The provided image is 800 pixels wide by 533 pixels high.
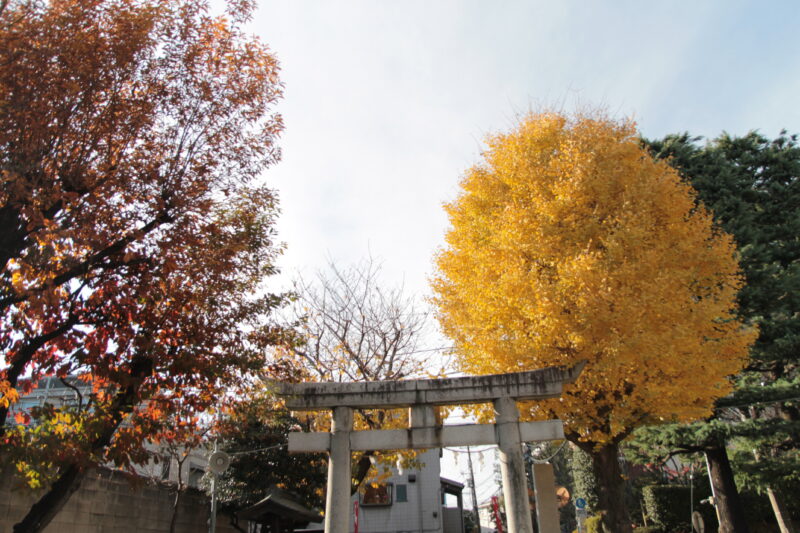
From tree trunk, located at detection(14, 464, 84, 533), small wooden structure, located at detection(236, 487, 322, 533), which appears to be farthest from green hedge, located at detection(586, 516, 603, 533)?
tree trunk, located at detection(14, 464, 84, 533)

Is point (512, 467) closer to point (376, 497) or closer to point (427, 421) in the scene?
point (427, 421)

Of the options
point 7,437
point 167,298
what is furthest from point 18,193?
point 7,437

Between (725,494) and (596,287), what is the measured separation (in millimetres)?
10763

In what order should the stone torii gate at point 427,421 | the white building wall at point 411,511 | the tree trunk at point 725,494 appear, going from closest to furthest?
the stone torii gate at point 427,421
the tree trunk at point 725,494
the white building wall at point 411,511

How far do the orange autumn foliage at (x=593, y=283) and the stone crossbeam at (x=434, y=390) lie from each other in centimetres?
88

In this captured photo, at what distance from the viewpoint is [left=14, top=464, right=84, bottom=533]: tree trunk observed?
6680mm

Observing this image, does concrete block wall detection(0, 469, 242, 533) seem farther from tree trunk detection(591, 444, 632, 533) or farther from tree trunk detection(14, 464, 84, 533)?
tree trunk detection(591, 444, 632, 533)

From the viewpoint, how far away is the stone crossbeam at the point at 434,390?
998 cm

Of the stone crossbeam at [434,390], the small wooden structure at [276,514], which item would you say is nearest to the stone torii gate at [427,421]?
the stone crossbeam at [434,390]

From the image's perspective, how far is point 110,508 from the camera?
443 inches

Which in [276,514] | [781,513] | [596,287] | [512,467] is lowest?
[781,513]

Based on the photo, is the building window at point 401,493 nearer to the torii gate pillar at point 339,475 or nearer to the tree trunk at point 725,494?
the tree trunk at point 725,494

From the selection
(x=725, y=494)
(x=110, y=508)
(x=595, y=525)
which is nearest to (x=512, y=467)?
(x=110, y=508)

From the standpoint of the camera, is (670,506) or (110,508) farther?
(670,506)
